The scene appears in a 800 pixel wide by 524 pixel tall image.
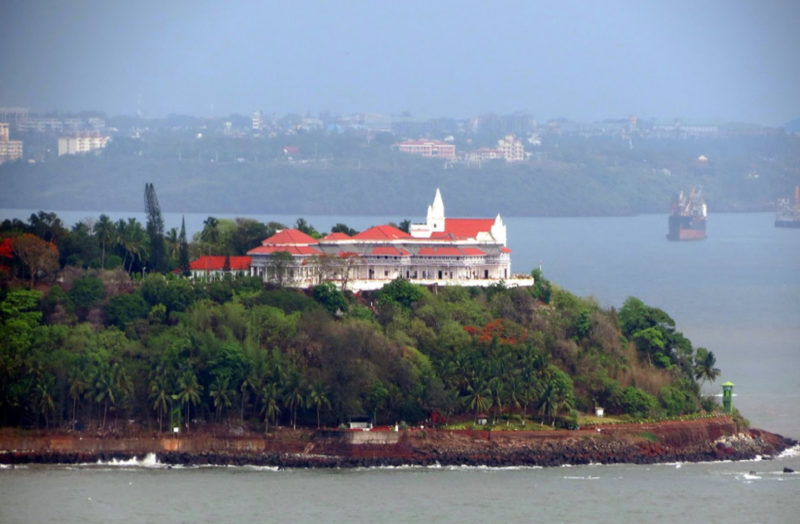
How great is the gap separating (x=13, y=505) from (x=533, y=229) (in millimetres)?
87282

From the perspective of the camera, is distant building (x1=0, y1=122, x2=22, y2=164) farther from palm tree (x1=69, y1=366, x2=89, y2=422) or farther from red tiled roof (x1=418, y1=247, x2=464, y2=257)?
palm tree (x1=69, y1=366, x2=89, y2=422)

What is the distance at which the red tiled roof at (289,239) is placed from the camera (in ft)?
197

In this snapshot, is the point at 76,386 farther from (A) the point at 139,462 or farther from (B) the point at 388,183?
(B) the point at 388,183

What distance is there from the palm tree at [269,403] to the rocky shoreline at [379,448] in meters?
0.50

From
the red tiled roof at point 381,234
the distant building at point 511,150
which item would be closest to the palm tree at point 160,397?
the red tiled roof at point 381,234

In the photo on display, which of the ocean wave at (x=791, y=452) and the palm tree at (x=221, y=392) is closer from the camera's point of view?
the ocean wave at (x=791, y=452)

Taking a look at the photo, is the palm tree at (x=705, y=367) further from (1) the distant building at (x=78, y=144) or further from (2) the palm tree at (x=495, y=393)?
(1) the distant building at (x=78, y=144)

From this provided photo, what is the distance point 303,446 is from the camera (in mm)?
49375

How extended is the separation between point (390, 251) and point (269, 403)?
36.4 ft

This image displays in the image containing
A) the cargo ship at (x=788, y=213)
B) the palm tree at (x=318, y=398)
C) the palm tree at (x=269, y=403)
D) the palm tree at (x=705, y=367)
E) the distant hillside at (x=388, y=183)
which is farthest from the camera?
the cargo ship at (x=788, y=213)

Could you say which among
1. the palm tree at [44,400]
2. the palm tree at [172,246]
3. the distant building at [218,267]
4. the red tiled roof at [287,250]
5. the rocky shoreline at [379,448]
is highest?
the red tiled roof at [287,250]

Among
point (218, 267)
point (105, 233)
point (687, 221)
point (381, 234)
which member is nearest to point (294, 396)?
point (218, 267)

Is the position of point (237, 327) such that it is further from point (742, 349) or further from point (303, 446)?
point (742, 349)

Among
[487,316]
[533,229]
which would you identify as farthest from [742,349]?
[533,229]
